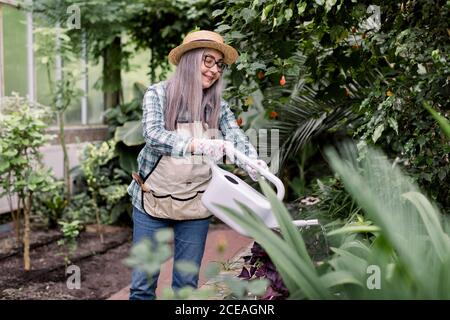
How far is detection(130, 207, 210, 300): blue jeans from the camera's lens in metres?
2.57

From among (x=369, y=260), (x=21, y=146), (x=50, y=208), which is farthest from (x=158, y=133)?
(x=50, y=208)

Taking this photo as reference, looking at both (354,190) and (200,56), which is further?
(200,56)

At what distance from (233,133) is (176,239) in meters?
0.51

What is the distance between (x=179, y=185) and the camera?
255 centimetres

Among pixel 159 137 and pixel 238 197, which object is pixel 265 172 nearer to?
pixel 238 197

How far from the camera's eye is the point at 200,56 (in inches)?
99.7

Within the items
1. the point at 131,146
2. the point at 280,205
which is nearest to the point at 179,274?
the point at 280,205

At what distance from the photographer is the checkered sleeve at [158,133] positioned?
231cm

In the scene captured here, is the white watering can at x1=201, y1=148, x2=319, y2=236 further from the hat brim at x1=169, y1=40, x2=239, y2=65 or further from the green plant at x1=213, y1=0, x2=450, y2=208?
the green plant at x1=213, y1=0, x2=450, y2=208

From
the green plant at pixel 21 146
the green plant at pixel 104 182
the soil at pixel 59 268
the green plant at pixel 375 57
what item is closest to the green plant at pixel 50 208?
the soil at pixel 59 268

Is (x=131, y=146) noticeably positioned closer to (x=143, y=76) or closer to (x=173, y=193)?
(x=143, y=76)

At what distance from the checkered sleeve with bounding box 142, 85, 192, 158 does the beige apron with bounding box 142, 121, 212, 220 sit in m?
0.09

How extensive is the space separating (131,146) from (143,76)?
1.98 meters
